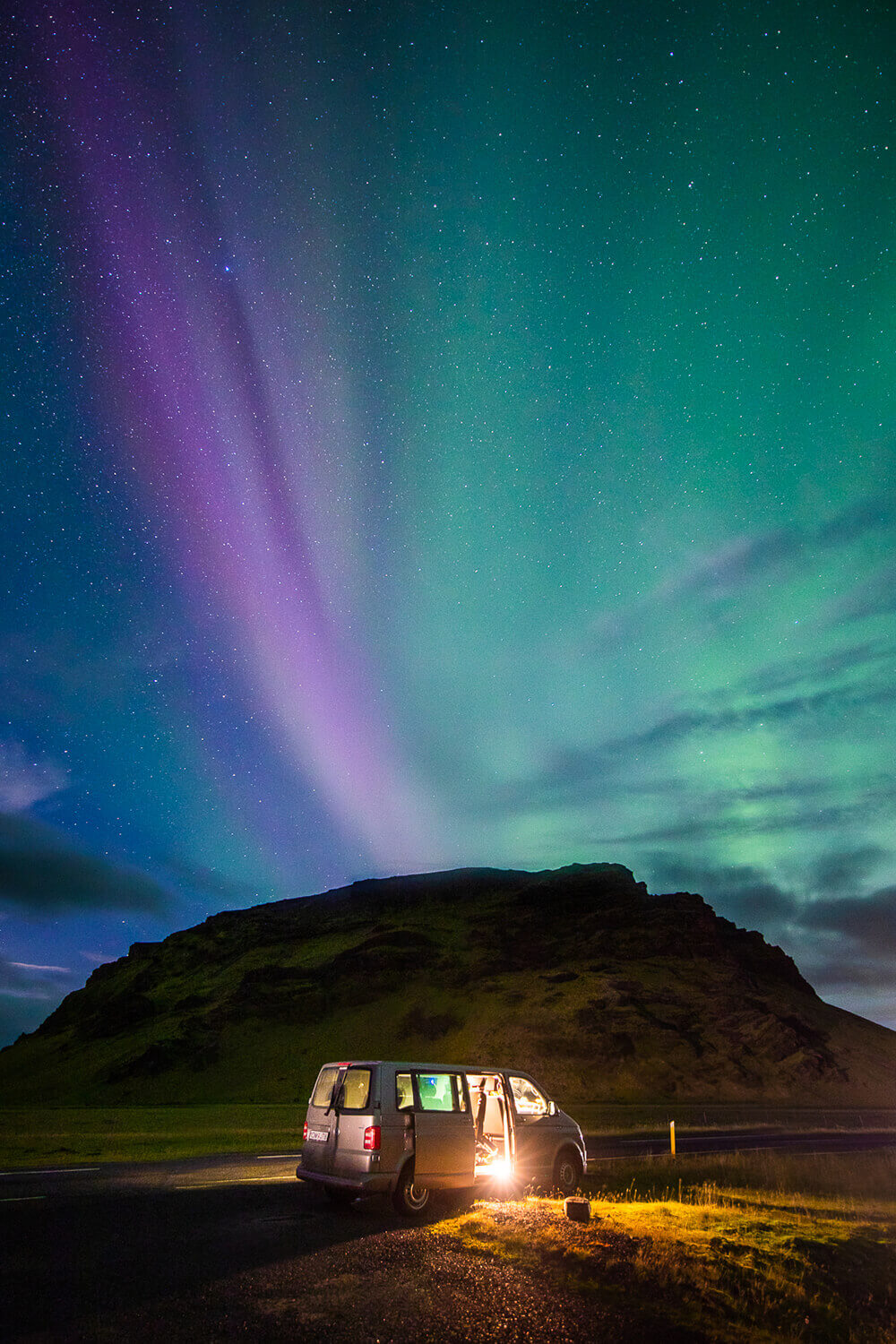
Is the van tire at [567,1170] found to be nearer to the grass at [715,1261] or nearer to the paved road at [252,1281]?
the grass at [715,1261]

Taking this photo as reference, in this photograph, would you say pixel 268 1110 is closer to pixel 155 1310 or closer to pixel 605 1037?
pixel 605 1037

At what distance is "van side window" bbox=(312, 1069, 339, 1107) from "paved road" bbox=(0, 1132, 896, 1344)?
4.51 ft

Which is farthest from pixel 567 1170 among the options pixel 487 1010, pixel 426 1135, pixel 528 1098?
pixel 487 1010

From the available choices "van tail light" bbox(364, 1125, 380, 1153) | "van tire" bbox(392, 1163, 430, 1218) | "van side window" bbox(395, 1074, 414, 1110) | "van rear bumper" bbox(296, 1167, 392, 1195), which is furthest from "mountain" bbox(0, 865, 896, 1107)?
"van tail light" bbox(364, 1125, 380, 1153)

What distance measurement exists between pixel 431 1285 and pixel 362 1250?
1.72 metres

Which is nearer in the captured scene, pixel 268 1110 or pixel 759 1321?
pixel 759 1321

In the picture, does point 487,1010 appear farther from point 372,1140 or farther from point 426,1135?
point 372,1140

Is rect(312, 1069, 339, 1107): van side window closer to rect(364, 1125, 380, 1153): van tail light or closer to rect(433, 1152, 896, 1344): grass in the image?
rect(364, 1125, 380, 1153): van tail light

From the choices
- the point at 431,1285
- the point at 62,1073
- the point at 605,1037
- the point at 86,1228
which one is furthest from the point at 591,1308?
the point at 62,1073

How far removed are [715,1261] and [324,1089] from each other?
5896 millimetres

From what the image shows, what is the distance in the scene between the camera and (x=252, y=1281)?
24.2 feet

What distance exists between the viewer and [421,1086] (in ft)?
39.9

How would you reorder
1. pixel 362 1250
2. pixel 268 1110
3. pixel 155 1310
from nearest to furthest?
pixel 155 1310 < pixel 362 1250 < pixel 268 1110

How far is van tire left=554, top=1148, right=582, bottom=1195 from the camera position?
13.4m
